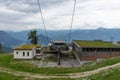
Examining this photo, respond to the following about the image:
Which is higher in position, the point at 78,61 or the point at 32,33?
the point at 32,33

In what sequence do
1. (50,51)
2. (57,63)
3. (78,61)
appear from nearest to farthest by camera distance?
1. (57,63)
2. (78,61)
3. (50,51)

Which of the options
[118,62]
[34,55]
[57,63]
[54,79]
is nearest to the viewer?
[54,79]

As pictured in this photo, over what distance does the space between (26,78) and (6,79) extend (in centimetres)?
327

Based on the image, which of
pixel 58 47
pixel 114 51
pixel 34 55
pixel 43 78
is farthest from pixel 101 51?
pixel 43 78

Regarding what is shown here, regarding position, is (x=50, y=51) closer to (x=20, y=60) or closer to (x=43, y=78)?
(x=20, y=60)

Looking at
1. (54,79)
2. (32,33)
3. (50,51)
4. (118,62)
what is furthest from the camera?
(32,33)

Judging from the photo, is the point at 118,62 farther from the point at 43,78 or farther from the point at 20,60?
the point at 20,60

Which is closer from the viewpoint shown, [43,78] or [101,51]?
[43,78]

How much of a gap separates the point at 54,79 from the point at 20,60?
32075mm

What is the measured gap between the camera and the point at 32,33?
104938 millimetres

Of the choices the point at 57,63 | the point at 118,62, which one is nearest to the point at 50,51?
the point at 57,63

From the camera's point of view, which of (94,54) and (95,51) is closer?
(95,51)

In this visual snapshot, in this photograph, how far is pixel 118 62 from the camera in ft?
172

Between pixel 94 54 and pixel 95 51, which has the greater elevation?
pixel 95 51
